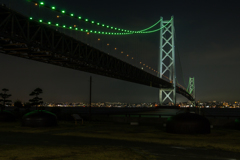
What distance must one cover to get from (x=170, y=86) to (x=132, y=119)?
184 ft

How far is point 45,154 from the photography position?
11.4 m

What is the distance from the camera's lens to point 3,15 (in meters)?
27.6

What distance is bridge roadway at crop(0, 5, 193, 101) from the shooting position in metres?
28.0

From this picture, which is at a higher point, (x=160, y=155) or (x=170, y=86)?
(x=170, y=86)

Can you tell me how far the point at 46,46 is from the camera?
115ft

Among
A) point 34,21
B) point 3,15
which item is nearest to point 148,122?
point 34,21

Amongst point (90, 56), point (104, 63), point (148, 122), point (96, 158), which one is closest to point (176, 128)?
point (96, 158)

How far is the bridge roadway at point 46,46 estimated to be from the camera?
92.0 ft

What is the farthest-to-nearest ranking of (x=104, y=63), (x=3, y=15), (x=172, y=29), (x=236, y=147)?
(x=172, y=29) → (x=104, y=63) → (x=3, y=15) → (x=236, y=147)

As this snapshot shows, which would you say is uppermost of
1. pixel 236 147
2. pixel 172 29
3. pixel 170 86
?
pixel 172 29

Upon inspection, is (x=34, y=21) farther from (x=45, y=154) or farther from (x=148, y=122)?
(x=45, y=154)

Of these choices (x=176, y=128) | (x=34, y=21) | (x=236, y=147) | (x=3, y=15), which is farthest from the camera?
(x=34, y=21)

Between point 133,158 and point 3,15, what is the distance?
22946 mm

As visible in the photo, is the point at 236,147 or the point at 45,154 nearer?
the point at 45,154
